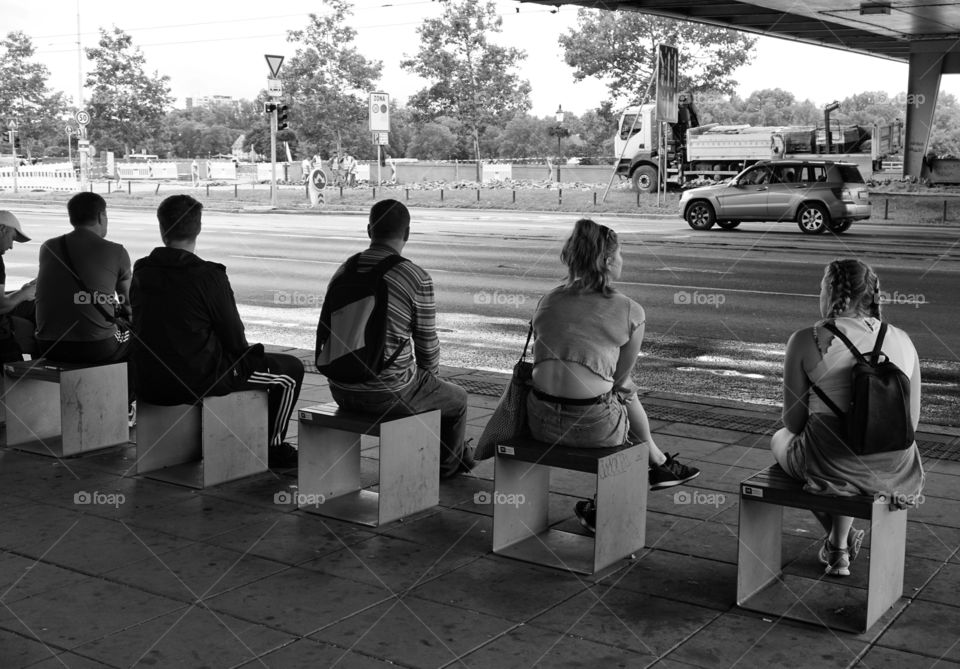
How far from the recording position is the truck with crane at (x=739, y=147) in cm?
3950

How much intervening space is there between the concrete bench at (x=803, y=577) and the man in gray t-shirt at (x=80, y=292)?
4276mm

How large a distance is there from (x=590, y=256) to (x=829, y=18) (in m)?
30.3

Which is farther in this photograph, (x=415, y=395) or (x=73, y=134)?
Result: (x=73, y=134)

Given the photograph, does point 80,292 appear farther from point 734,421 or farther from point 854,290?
point 854,290

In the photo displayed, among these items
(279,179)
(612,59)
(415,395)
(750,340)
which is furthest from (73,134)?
(415,395)

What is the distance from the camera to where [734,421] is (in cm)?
759

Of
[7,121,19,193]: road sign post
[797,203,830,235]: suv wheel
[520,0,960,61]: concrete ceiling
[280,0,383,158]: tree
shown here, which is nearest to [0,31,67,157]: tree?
[7,121,19,193]: road sign post

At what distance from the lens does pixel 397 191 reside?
46.8 meters

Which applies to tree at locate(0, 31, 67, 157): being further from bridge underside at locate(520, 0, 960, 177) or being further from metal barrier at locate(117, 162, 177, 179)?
bridge underside at locate(520, 0, 960, 177)

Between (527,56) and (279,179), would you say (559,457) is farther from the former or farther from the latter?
(279,179)

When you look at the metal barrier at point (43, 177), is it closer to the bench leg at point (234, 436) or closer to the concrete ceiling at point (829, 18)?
the concrete ceiling at point (829, 18)

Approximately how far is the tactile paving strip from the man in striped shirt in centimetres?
236

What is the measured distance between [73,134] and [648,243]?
50576 millimetres

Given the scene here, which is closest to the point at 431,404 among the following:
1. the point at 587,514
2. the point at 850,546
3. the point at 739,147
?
the point at 587,514
